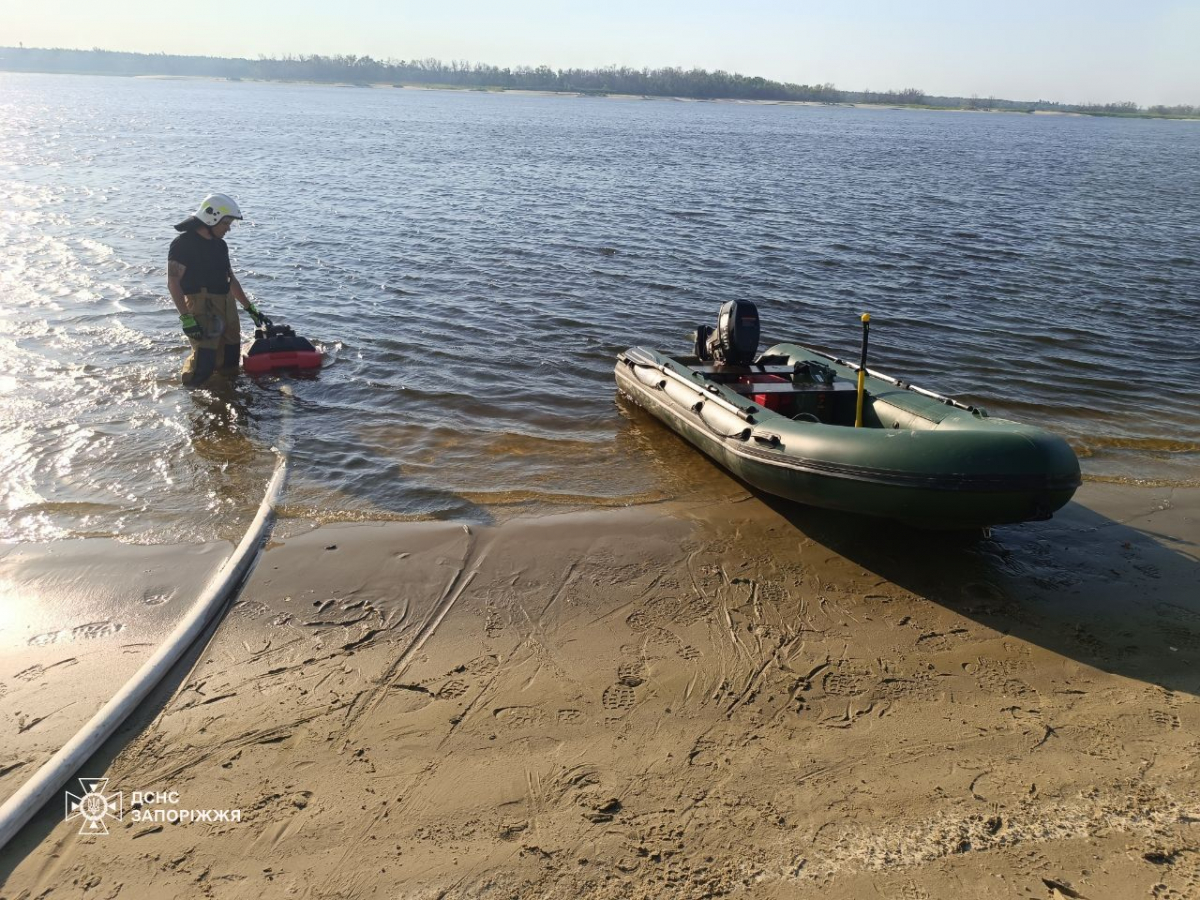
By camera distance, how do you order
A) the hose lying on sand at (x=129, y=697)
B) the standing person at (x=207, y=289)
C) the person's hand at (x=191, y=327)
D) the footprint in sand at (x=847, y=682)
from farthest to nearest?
the person's hand at (x=191, y=327), the standing person at (x=207, y=289), the footprint in sand at (x=847, y=682), the hose lying on sand at (x=129, y=697)

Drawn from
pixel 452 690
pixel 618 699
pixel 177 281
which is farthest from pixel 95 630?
pixel 177 281

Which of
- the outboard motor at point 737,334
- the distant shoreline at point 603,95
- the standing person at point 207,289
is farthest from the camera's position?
the distant shoreline at point 603,95

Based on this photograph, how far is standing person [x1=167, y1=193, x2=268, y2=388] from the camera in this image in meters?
8.62

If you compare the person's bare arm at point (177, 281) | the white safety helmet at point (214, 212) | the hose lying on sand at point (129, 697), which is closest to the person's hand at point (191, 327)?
the person's bare arm at point (177, 281)

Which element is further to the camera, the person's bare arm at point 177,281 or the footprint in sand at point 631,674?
the person's bare arm at point 177,281

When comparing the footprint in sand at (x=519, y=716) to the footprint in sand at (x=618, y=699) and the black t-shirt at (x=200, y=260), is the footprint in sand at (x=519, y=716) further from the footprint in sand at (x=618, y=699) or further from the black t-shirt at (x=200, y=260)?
the black t-shirt at (x=200, y=260)

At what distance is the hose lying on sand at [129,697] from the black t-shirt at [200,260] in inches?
150

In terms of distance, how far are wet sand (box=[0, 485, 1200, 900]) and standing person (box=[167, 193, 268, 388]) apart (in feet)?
12.8

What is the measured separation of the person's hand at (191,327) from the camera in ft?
28.8

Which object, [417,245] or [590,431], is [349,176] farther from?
[590,431]

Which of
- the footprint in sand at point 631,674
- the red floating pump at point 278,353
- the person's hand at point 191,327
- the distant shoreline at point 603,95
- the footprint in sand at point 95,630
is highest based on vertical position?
the distant shoreline at point 603,95

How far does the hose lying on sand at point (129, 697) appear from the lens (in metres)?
3.49

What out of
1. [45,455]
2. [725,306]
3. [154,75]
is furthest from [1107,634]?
[154,75]

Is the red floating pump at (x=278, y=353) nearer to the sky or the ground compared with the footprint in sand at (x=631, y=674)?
nearer to the sky
